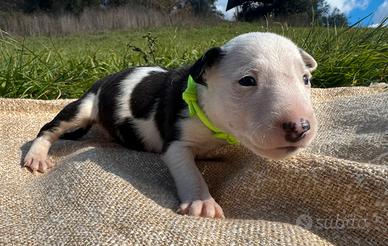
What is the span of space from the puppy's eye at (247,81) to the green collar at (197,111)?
12.9 inches

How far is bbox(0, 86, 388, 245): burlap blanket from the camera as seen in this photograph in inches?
63.6

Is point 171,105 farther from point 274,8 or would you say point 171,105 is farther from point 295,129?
point 274,8

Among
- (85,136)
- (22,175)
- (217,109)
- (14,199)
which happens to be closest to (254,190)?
(217,109)

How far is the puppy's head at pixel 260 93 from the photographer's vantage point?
1.79 m

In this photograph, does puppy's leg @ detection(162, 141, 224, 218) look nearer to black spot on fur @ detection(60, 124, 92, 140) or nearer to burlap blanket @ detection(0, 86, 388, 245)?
burlap blanket @ detection(0, 86, 388, 245)

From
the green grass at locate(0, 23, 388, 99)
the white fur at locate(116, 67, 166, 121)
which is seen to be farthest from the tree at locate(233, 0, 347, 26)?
the white fur at locate(116, 67, 166, 121)

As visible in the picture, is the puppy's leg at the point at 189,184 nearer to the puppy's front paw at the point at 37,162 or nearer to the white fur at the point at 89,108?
the puppy's front paw at the point at 37,162

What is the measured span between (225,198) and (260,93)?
0.49 meters

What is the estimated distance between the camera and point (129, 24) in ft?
52.9

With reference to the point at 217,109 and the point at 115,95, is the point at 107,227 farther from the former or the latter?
the point at 115,95

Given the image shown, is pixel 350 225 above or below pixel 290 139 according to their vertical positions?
below

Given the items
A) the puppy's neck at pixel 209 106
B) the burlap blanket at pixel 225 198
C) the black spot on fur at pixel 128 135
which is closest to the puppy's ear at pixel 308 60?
the burlap blanket at pixel 225 198

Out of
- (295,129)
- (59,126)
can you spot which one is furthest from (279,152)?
(59,126)

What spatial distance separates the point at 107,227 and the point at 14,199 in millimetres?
645
